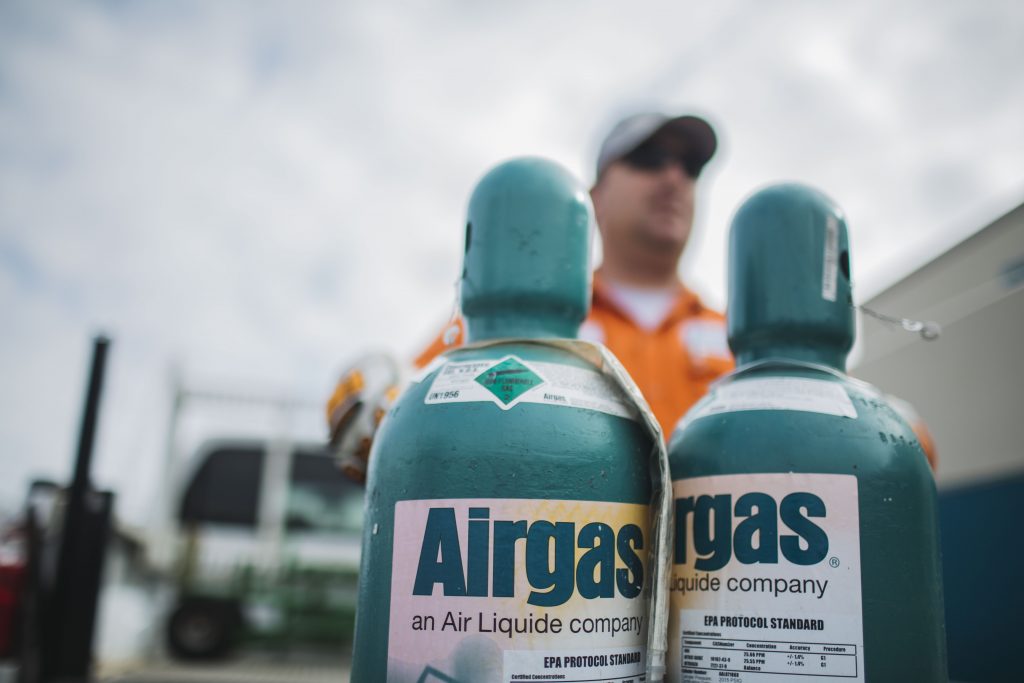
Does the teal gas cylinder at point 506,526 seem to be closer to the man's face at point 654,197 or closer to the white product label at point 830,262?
the white product label at point 830,262

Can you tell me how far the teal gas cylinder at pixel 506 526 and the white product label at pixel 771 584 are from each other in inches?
3.5

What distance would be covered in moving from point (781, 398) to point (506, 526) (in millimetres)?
500

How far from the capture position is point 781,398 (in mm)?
1302

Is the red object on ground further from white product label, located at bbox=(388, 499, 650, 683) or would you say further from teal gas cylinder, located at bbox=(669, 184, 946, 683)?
teal gas cylinder, located at bbox=(669, 184, 946, 683)

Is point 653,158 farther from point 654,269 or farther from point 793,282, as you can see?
point 793,282

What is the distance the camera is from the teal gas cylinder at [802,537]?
3.82 ft

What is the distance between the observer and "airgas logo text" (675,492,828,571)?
1196 millimetres

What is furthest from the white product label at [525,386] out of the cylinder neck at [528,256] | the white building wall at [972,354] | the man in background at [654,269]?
the white building wall at [972,354]

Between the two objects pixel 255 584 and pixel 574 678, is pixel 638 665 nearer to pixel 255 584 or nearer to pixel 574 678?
pixel 574 678

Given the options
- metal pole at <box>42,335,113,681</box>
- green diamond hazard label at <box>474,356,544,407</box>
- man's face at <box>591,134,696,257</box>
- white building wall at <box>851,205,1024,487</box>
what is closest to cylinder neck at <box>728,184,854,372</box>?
green diamond hazard label at <box>474,356,544,407</box>

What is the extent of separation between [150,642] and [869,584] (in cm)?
758

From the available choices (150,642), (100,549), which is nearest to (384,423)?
(100,549)

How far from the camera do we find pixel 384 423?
4.54 ft

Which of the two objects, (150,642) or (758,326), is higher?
(758,326)
